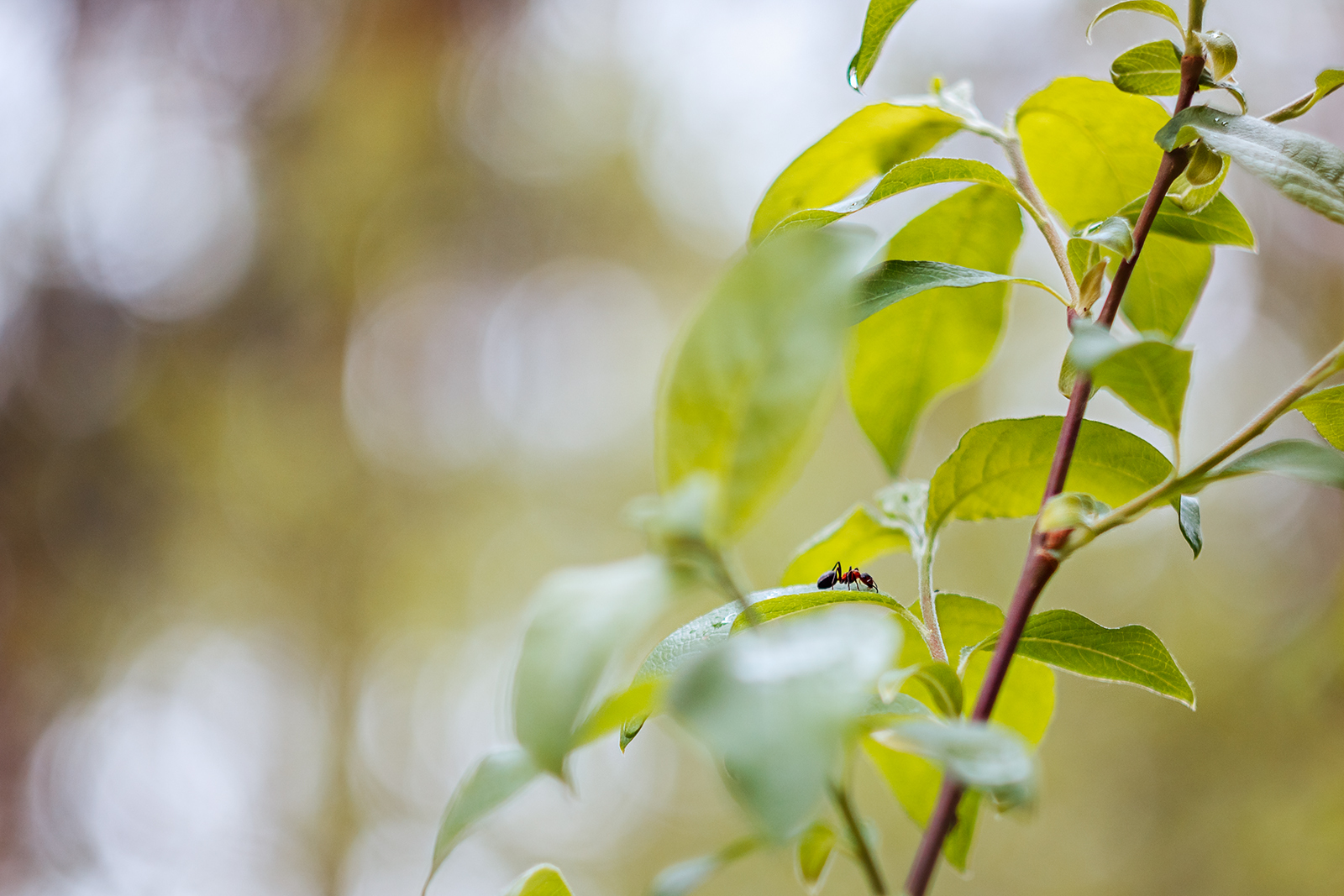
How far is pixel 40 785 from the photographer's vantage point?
2.45m

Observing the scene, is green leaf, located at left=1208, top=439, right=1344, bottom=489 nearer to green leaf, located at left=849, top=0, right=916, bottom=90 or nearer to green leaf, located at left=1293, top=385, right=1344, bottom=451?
green leaf, located at left=1293, top=385, right=1344, bottom=451

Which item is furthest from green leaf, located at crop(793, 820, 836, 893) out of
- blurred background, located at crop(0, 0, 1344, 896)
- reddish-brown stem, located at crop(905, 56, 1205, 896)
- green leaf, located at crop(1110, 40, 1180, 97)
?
blurred background, located at crop(0, 0, 1344, 896)

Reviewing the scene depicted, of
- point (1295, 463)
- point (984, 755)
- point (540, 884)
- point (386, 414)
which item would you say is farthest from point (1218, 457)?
point (386, 414)

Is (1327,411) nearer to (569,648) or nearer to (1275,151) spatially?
(1275,151)

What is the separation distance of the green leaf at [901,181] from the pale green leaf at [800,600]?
12 cm

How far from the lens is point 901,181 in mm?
297

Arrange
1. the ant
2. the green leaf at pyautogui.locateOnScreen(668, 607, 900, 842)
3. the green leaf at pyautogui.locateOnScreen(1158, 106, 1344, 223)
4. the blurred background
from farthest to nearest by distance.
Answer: the blurred background
the ant
the green leaf at pyautogui.locateOnScreen(1158, 106, 1344, 223)
the green leaf at pyautogui.locateOnScreen(668, 607, 900, 842)

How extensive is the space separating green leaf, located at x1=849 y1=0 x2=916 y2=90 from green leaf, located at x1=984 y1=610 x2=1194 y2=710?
0.19 m

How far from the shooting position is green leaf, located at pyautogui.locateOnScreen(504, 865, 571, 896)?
271 mm

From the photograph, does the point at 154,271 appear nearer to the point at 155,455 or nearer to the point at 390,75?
the point at 155,455

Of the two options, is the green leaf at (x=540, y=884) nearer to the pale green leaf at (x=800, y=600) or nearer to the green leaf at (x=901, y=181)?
the pale green leaf at (x=800, y=600)

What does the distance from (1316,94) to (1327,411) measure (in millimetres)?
99

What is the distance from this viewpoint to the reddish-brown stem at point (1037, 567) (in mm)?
217

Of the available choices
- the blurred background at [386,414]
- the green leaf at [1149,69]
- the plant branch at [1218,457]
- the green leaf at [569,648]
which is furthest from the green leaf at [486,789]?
the blurred background at [386,414]
